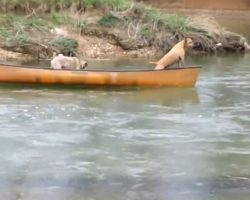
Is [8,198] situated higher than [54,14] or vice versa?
[54,14]

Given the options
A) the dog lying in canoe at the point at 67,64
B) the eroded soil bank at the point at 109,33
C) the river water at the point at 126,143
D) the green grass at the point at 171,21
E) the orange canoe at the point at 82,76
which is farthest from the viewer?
the green grass at the point at 171,21

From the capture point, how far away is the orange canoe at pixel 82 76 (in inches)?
552

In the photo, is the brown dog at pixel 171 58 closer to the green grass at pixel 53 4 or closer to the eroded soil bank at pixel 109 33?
the eroded soil bank at pixel 109 33

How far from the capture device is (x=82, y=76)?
14.0 metres

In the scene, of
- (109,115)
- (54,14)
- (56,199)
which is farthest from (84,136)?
(54,14)

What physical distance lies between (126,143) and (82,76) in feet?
13.4

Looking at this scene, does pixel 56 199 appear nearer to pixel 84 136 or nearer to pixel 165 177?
pixel 165 177

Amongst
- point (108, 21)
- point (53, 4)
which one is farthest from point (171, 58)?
point (53, 4)

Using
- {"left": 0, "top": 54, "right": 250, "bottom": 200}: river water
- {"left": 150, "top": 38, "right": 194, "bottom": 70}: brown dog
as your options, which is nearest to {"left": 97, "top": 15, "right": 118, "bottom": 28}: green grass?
{"left": 150, "top": 38, "right": 194, "bottom": 70}: brown dog

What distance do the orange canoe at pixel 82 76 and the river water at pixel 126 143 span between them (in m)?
0.16

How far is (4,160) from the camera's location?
30.0 ft

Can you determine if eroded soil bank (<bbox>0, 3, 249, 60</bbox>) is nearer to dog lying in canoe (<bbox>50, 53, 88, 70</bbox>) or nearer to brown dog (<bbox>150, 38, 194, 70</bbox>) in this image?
dog lying in canoe (<bbox>50, 53, 88, 70</bbox>)

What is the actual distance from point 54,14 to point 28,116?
8.85m

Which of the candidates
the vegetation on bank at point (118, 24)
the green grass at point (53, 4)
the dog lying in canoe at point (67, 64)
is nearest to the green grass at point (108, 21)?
the vegetation on bank at point (118, 24)
